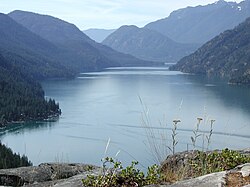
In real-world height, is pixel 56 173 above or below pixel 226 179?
below

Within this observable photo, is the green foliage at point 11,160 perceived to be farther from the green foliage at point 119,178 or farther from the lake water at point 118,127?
the green foliage at point 119,178

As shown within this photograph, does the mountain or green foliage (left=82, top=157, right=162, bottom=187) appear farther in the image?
the mountain

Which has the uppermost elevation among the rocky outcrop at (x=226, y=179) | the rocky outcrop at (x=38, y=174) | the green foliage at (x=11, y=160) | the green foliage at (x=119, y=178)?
the rocky outcrop at (x=226, y=179)

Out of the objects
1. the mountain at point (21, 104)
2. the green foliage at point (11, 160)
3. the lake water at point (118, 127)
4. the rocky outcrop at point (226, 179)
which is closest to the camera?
the rocky outcrop at point (226, 179)

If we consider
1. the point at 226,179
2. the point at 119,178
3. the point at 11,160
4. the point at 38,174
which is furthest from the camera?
the point at 11,160

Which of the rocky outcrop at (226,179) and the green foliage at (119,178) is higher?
the rocky outcrop at (226,179)

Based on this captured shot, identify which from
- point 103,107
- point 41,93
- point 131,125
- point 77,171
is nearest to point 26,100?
point 41,93

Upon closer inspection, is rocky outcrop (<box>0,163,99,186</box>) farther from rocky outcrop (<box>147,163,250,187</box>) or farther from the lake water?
the lake water

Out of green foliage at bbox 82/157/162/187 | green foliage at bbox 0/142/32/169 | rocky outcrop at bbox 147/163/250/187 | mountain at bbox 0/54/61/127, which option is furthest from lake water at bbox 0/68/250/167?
rocky outcrop at bbox 147/163/250/187

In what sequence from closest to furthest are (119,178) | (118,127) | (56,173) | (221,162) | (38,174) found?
(119,178), (221,162), (38,174), (56,173), (118,127)

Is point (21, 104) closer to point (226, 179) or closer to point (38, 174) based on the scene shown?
point (38, 174)

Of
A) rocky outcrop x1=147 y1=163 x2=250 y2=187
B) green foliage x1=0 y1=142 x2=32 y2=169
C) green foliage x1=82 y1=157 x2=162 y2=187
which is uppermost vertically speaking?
rocky outcrop x1=147 y1=163 x2=250 y2=187

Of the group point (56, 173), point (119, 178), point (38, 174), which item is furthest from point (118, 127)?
point (119, 178)

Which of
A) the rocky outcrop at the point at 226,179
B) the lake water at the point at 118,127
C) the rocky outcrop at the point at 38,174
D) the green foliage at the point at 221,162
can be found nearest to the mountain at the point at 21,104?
the lake water at the point at 118,127
